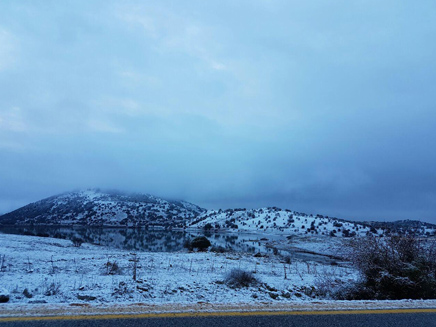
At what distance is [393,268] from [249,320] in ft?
23.2

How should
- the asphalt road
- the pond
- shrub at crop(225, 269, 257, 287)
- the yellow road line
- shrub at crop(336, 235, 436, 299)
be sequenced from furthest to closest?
the pond → shrub at crop(225, 269, 257, 287) → shrub at crop(336, 235, 436, 299) → the yellow road line → the asphalt road

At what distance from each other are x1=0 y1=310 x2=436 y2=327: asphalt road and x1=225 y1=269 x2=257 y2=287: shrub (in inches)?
262

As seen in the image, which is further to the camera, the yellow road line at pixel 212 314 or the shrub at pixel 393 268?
the shrub at pixel 393 268

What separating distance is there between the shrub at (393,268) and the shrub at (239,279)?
3606 mm

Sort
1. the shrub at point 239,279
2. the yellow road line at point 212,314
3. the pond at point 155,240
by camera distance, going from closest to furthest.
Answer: the yellow road line at point 212,314 < the shrub at point 239,279 < the pond at point 155,240

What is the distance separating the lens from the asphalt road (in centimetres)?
473

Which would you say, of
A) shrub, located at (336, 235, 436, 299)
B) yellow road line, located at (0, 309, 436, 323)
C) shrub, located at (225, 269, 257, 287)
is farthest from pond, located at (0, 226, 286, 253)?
yellow road line, located at (0, 309, 436, 323)

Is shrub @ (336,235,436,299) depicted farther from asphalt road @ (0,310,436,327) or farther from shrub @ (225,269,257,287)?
shrub @ (225,269,257,287)

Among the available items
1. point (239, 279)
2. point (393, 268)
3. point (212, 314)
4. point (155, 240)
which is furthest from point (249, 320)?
point (155, 240)

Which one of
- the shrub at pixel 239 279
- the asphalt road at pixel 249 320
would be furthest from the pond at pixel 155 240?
the asphalt road at pixel 249 320

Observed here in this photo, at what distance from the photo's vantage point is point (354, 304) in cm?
645

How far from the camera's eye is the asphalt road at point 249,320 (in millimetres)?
4734

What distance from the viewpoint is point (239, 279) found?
12227mm

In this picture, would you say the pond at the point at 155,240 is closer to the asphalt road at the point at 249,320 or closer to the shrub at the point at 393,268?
the shrub at the point at 393,268
